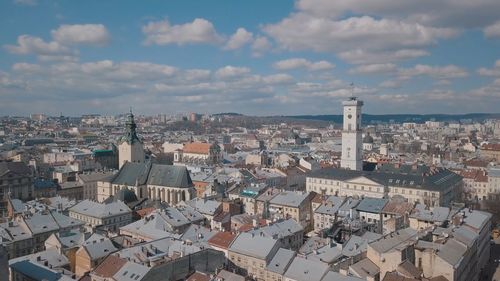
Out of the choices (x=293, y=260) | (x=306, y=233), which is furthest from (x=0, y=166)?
(x=293, y=260)

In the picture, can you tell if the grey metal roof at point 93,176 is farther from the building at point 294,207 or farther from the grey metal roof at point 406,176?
the grey metal roof at point 406,176

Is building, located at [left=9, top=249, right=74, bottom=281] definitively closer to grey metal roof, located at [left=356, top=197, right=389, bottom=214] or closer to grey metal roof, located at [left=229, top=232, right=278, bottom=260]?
grey metal roof, located at [left=229, top=232, right=278, bottom=260]

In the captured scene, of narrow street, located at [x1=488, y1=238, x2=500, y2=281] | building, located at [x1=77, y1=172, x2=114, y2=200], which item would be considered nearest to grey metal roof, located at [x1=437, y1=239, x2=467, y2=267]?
narrow street, located at [x1=488, y1=238, x2=500, y2=281]

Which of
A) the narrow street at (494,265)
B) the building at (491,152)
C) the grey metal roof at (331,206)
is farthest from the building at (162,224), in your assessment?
the building at (491,152)

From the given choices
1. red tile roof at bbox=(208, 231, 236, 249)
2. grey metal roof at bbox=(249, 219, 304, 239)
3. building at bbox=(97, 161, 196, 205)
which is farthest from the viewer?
building at bbox=(97, 161, 196, 205)

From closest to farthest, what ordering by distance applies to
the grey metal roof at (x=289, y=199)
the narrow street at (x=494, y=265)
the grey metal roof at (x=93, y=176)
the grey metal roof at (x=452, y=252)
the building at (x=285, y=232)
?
the grey metal roof at (x=452, y=252)
the narrow street at (x=494, y=265)
the building at (x=285, y=232)
the grey metal roof at (x=289, y=199)
the grey metal roof at (x=93, y=176)
